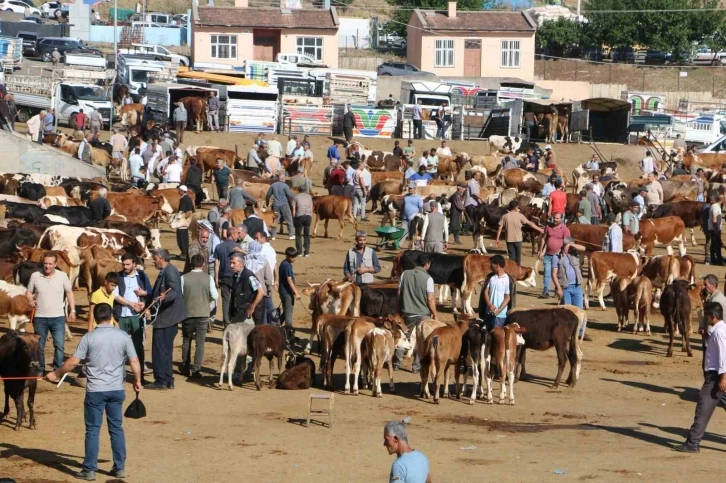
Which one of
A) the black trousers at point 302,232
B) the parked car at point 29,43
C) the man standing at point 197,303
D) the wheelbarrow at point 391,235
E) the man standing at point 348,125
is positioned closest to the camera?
the man standing at point 197,303

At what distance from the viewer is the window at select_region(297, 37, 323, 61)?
60750mm

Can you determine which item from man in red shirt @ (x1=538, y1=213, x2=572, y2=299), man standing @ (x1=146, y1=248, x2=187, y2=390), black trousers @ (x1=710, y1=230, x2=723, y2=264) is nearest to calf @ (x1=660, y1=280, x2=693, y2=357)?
man in red shirt @ (x1=538, y1=213, x2=572, y2=299)

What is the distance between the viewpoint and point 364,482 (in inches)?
462

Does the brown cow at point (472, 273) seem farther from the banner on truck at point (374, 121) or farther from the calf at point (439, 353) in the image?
the banner on truck at point (374, 121)

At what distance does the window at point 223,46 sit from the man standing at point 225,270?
4319 cm

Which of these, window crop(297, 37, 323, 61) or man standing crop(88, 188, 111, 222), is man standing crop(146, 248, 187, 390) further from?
window crop(297, 37, 323, 61)

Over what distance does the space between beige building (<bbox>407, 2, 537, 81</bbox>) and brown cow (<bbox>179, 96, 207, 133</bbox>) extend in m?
25.3

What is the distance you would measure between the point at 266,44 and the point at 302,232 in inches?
1430

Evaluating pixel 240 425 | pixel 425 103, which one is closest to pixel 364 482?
pixel 240 425

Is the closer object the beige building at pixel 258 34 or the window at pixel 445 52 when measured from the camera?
the beige building at pixel 258 34

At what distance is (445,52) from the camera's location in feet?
213

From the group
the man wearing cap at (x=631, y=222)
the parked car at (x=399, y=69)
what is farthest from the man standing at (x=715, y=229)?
the parked car at (x=399, y=69)

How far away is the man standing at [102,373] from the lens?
11164 mm

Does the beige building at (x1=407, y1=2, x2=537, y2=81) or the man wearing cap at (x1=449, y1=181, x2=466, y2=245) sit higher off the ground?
the beige building at (x1=407, y1=2, x2=537, y2=81)
